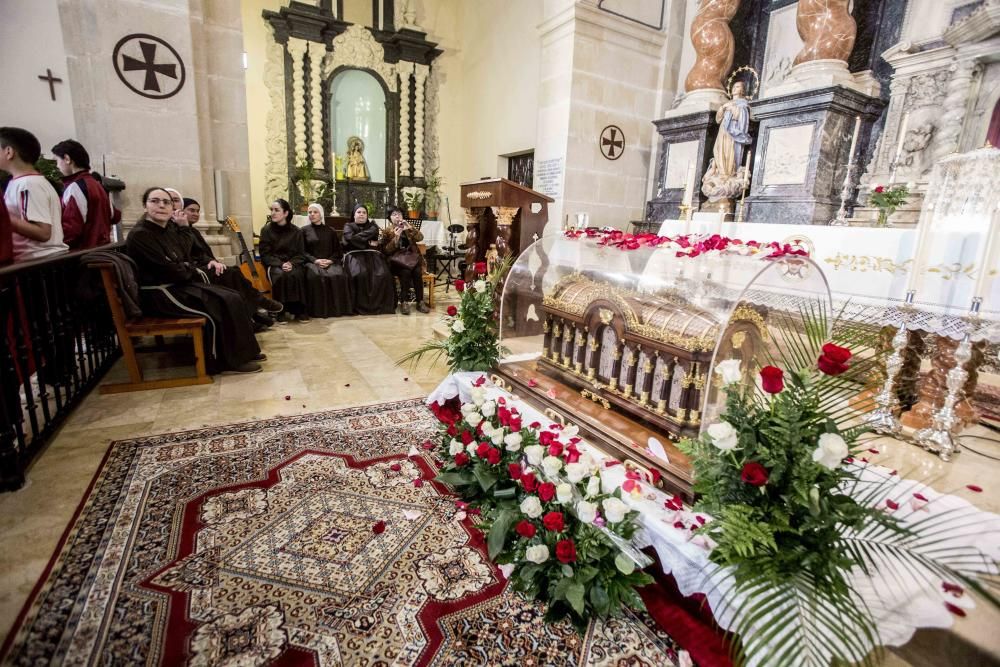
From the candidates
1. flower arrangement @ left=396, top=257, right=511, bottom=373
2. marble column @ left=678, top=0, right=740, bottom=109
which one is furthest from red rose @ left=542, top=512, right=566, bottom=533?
marble column @ left=678, top=0, right=740, bottom=109

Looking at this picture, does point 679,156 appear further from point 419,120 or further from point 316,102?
point 316,102

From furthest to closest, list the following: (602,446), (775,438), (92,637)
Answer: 1. (602,446)
2. (92,637)
3. (775,438)

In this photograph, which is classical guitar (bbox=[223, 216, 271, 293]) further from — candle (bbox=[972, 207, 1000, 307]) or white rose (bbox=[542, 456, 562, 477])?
candle (bbox=[972, 207, 1000, 307])

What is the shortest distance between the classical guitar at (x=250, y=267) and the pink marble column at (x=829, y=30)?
6.92m

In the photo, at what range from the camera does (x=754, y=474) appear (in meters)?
1.20

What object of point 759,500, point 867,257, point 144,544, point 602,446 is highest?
point 867,257

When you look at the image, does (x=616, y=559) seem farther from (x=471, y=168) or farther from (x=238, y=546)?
(x=471, y=168)

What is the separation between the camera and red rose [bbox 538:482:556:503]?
5.57 feet

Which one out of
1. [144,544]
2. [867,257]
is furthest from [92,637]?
[867,257]

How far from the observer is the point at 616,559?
156 cm

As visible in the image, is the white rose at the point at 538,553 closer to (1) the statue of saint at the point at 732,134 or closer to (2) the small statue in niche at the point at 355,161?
(1) the statue of saint at the point at 732,134

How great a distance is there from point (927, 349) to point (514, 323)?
106 inches

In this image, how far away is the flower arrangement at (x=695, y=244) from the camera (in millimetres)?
1929

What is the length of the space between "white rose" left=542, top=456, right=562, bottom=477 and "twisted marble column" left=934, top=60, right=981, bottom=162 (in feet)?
16.6
